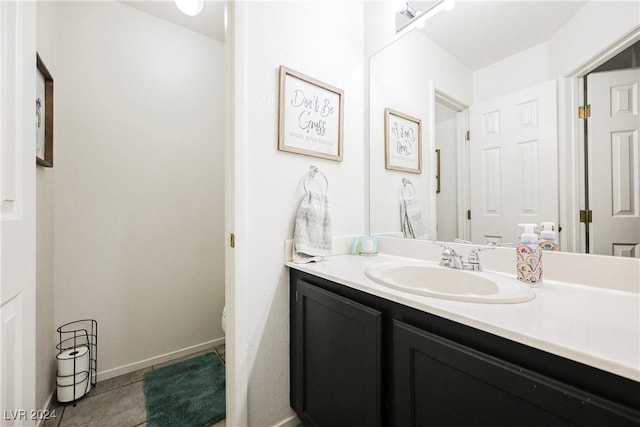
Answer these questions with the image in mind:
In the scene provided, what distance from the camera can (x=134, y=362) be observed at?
1.74m

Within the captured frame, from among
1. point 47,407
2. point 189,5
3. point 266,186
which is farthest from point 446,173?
point 47,407

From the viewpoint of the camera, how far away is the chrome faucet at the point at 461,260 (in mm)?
999

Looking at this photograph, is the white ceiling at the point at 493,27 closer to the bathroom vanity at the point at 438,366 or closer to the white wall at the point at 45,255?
the bathroom vanity at the point at 438,366

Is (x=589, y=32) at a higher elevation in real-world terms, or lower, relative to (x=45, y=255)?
higher

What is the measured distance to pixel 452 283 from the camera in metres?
1.01

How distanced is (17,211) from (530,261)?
4.54ft

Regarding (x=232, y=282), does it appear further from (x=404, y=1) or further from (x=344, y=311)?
(x=404, y=1)

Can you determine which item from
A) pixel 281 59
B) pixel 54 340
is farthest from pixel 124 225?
pixel 281 59

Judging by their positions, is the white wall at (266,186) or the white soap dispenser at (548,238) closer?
the white soap dispenser at (548,238)

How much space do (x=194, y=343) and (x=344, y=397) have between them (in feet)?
5.04

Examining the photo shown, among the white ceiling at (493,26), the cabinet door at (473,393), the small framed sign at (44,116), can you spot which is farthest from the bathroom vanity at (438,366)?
the small framed sign at (44,116)

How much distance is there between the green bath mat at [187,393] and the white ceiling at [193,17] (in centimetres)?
244

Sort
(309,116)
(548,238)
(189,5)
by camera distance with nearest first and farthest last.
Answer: (548,238) → (189,5) → (309,116)

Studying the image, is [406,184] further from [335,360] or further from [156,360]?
[156,360]
